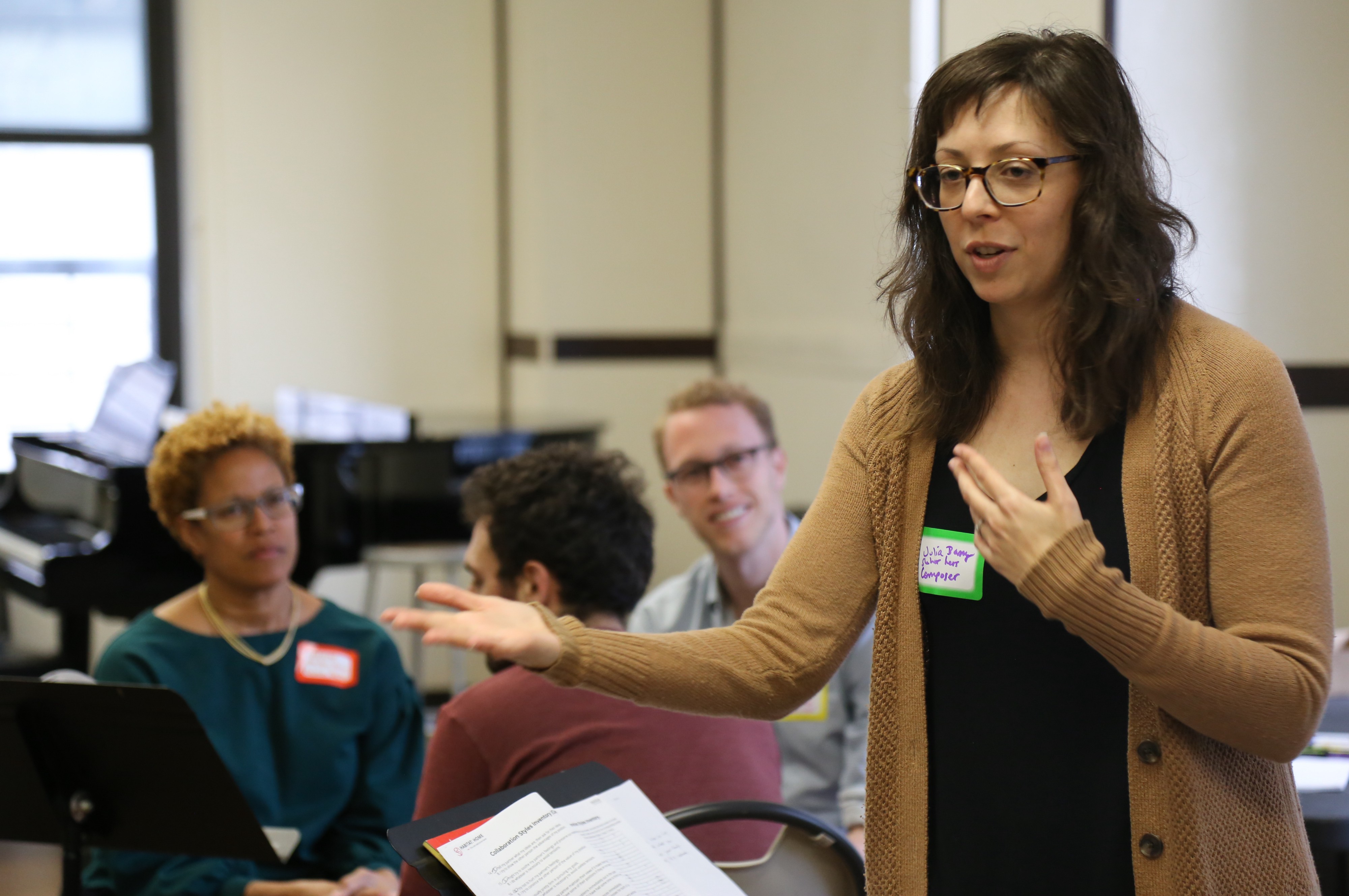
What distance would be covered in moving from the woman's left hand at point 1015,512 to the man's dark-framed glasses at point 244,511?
1494mm

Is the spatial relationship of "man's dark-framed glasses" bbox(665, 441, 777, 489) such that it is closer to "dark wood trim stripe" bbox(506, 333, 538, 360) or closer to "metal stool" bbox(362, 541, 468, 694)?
Result: "metal stool" bbox(362, 541, 468, 694)

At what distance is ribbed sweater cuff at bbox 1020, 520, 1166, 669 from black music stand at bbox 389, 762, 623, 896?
545mm

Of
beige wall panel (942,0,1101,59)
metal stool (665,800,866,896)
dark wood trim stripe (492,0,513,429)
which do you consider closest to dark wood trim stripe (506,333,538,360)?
dark wood trim stripe (492,0,513,429)

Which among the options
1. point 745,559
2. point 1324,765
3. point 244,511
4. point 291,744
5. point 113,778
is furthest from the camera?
point 745,559

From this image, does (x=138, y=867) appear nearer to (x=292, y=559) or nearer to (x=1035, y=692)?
(x=292, y=559)

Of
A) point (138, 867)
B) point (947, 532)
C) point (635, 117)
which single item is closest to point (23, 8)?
point (635, 117)

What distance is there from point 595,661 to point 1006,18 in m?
2.04

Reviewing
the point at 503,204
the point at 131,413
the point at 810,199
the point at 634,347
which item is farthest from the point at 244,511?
the point at 503,204

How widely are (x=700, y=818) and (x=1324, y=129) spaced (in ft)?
6.69

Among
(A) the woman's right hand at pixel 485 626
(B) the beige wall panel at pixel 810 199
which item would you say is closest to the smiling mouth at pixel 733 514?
(A) the woman's right hand at pixel 485 626

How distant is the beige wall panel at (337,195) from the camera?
5.37 metres

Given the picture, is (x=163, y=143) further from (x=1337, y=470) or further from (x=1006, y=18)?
(x=1337, y=470)

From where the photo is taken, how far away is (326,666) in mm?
2146

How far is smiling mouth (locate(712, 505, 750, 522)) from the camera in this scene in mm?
2377
